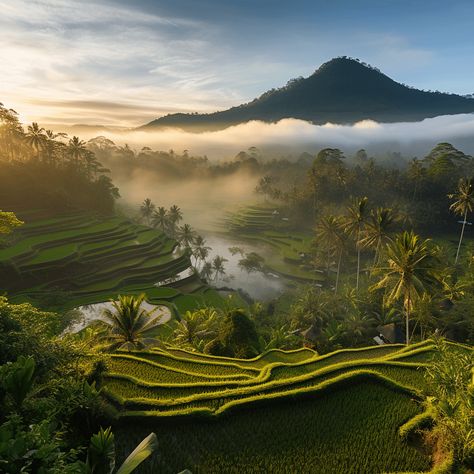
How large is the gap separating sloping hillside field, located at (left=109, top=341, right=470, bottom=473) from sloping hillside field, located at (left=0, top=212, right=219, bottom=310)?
28060mm

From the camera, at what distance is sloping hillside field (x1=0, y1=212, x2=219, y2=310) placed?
134 ft

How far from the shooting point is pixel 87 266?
46.9m

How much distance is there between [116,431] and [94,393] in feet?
5.26

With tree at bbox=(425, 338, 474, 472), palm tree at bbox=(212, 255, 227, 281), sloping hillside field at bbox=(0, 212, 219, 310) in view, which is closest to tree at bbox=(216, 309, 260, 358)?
tree at bbox=(425, 338, 474, 472)

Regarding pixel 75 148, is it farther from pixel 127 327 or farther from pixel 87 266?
pixel 127 327

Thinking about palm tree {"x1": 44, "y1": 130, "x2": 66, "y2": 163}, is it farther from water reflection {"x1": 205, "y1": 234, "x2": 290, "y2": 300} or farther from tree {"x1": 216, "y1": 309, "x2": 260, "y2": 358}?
tree {"x1": 216, "y1": 309, "x2": 260, "y2": 358}

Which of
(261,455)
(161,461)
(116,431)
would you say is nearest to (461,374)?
(261,455)

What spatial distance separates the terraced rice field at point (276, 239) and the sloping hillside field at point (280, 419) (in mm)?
52551

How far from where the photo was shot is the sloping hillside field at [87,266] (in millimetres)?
40844

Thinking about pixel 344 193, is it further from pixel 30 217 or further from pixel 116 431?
pixel 116 431

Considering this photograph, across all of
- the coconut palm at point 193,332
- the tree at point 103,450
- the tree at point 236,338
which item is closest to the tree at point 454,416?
the tree at point 103,450

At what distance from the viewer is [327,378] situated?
15.2m

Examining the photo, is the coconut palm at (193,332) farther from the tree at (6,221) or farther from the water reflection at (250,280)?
the water reflection at (250,280)

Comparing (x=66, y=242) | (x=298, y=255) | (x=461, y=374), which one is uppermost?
(x=461, y=374)
